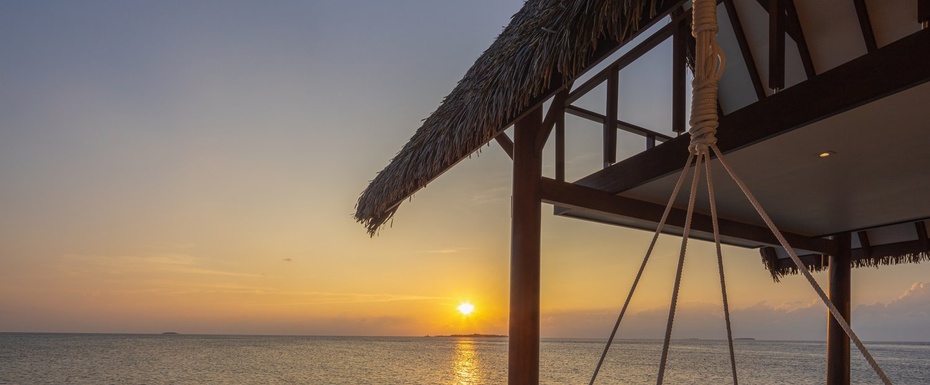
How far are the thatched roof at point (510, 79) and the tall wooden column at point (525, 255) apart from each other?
34 centimetres

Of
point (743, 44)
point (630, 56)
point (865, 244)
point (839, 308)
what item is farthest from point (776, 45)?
point (865, 244)

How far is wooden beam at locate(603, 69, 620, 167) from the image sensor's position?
3.12 m

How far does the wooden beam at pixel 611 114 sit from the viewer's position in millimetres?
3117

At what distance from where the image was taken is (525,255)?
274 cm

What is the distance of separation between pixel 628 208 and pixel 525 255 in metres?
0.94

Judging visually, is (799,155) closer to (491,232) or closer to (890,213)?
(890,213)

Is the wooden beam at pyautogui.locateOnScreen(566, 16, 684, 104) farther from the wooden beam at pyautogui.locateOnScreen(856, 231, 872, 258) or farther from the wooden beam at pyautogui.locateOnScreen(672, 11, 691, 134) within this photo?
the wooden beam at pyautogui.locateOnScreen(856, 231, 872, 258)

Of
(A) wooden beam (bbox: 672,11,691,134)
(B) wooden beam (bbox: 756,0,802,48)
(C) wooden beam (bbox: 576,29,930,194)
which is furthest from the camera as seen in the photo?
(B) wooden beam (bbox: 756,0,802,48)

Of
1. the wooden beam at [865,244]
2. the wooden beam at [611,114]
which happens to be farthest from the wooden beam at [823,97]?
the wooden beam at [865,244]

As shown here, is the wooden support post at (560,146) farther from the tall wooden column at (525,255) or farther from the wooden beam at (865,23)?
the wooden beam at (865,23)

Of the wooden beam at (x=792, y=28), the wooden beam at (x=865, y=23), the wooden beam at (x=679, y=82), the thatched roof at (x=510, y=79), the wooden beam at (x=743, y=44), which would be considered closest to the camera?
the thatched roof at (x=510, y=79)

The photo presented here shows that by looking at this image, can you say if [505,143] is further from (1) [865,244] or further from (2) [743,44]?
(1) [865,244]

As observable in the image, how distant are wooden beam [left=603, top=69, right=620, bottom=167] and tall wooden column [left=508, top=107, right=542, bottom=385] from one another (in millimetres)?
441

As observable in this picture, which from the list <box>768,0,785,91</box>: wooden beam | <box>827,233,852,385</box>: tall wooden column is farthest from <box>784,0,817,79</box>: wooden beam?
<box>827,233,852,385</box>: tall wooden column
